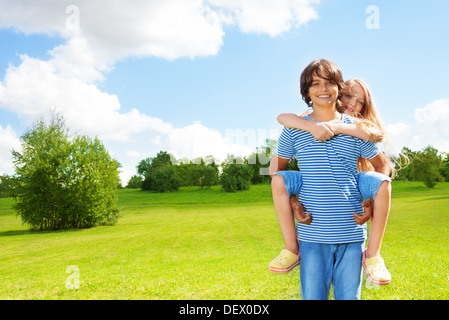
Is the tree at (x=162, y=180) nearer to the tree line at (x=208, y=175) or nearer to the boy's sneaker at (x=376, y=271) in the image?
the tree line at (x=208, y=175)

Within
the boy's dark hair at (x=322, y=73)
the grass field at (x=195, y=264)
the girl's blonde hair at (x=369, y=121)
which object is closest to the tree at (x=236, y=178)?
the grass field at (x=195, y=264)

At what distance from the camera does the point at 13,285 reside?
31.7 feet

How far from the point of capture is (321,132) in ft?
9.20

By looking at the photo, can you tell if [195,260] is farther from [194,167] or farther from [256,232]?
[194,167]

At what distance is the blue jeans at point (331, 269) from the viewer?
9.22 ft

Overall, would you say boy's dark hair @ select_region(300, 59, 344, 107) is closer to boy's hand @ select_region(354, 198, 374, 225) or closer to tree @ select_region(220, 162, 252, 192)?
boy's hand @ select_region(354, 198, 374, 225)

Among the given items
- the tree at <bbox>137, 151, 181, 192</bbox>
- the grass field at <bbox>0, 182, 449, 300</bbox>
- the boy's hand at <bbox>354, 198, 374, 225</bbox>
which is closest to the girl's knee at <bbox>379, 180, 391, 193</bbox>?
the boy's hand at <bbox>354, 198, 374, 225</bbox>

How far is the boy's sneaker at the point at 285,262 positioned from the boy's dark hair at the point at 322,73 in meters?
1.27

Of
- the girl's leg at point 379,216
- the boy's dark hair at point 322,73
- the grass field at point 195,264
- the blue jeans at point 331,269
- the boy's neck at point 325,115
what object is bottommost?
the grass field at point 195,264

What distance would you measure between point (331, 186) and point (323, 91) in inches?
28.8

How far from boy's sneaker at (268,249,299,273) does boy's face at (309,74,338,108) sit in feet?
3.88

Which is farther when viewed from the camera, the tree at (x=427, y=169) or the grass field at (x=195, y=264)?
the tree at (x=427, y=169)

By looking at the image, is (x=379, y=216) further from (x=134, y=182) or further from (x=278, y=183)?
(x=134, y=182)

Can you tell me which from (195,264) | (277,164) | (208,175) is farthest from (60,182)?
(208,175)
